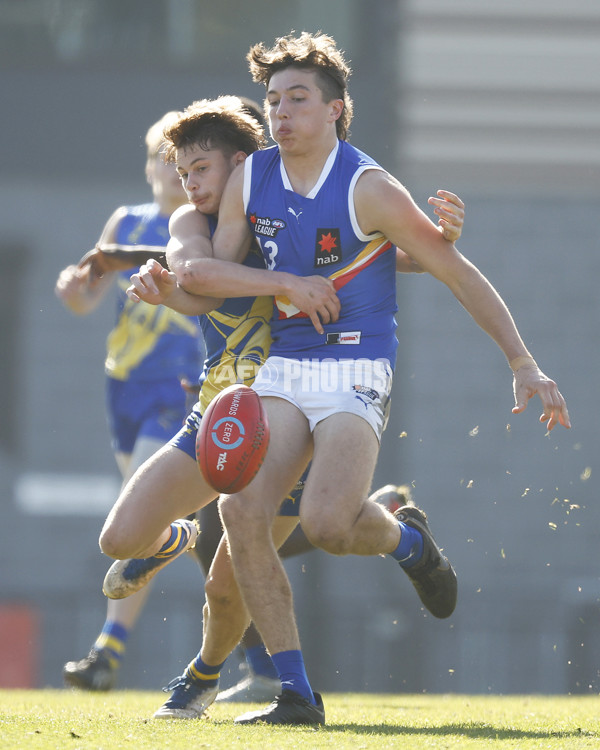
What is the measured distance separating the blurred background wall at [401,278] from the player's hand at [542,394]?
32.0 feet

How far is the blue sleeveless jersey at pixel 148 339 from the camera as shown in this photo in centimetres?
621

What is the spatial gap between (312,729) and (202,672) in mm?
796

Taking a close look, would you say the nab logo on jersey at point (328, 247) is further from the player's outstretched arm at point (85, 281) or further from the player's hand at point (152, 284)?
the player's outstretched arm at point (85, 281)

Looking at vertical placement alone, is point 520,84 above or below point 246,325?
above

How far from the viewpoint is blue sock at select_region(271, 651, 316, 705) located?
3.71 meters

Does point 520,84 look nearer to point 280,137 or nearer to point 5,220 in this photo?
point 5,220

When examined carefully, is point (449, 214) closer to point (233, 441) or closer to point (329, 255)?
point (329, 255)

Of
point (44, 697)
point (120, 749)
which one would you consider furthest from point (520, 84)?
point (120, 749)

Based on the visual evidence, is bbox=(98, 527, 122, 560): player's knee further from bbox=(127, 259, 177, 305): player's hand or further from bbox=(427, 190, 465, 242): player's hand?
bbox=(427, 190, 465, 242): player's hand

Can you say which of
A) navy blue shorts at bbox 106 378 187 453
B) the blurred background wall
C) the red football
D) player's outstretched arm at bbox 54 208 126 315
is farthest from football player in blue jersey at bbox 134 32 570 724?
the blurred background wall

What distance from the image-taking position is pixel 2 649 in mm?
12188

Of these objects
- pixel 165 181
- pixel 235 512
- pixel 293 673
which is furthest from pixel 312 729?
pixel 165 181

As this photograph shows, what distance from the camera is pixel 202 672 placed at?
4.29 meters

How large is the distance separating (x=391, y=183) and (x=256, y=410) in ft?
2.94
